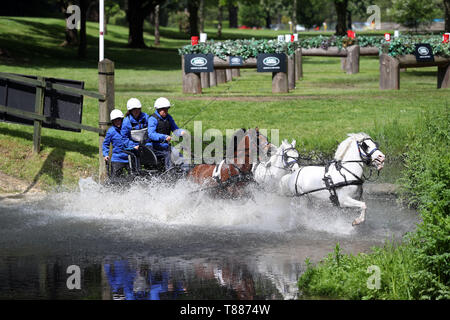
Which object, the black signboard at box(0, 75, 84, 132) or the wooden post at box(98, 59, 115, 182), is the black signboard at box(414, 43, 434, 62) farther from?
the wooden post at box(98, 59, 115, 182)

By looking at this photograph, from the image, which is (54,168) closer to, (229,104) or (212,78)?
(229,104)

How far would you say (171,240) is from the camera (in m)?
12.2

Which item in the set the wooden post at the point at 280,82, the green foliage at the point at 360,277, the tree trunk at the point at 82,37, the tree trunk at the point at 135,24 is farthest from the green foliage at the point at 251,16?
the green foliage at the point at 360,277

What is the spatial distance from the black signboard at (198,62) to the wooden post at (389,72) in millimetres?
6180

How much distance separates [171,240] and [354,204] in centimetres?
291

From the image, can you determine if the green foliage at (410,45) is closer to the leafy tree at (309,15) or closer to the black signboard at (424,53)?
the black signboard at (424,53)

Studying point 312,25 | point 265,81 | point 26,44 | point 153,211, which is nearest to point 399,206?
point 153,211

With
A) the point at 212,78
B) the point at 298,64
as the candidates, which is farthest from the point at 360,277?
the point at 298,64

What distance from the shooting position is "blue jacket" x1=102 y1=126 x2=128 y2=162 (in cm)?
1472

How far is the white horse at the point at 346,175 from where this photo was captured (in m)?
12.6

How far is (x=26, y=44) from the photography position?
43938 millimetres

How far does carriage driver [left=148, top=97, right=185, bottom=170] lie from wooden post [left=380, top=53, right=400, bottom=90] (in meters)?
16.0

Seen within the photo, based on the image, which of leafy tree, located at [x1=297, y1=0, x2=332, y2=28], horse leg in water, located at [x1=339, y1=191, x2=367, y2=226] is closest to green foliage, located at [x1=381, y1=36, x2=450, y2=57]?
horse leg in water, located at [x1=339, y1=191, x2=367, y2=226]
